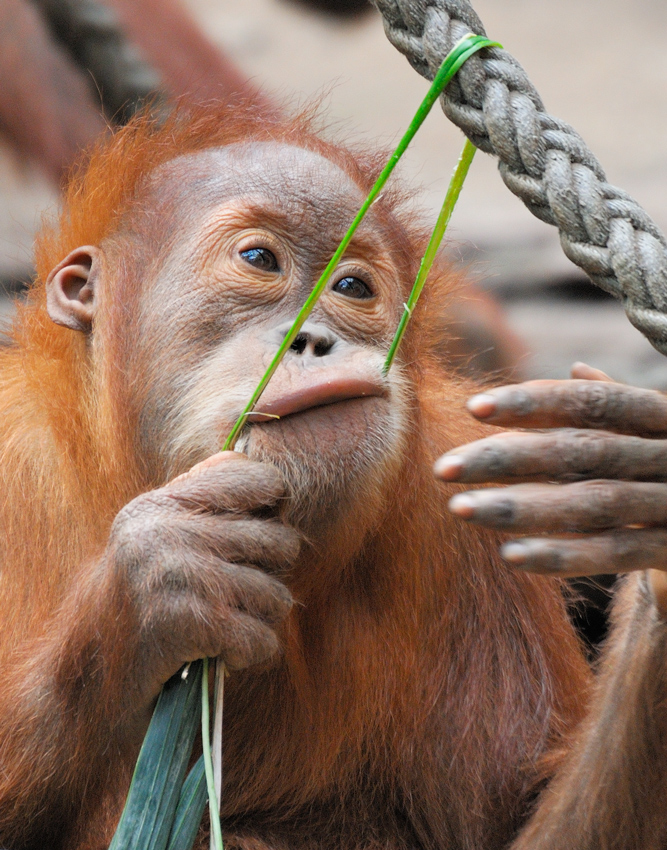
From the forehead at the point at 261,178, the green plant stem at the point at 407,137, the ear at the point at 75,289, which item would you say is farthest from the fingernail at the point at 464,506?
the ear at the point at 75,289

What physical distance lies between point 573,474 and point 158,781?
90 centimetres

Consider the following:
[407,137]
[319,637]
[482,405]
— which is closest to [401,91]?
[319,637]

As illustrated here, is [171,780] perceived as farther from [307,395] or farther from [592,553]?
[592,553]

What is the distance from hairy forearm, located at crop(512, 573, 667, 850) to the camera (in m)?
2.02

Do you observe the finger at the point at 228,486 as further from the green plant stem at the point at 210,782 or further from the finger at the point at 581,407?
the finger at the point at 581,407

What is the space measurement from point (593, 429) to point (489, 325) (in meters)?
3.81

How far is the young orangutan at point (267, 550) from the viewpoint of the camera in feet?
6.48

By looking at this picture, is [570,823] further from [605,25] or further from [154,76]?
[605,25]

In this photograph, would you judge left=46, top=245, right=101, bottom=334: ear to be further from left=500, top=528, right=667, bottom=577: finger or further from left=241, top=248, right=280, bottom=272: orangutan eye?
left=500, top=528, right=667, bottom=577: finger

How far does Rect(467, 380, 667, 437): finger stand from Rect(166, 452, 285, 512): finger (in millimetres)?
488

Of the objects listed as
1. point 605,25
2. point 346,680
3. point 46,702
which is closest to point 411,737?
point 346,680

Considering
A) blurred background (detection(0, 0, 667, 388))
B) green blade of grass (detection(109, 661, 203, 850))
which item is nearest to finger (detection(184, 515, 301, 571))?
green blade of grass (detection(109, 661, 203, 850))

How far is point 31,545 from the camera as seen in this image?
254 cm

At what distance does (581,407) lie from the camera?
171 cm
